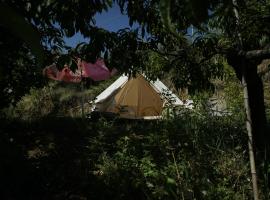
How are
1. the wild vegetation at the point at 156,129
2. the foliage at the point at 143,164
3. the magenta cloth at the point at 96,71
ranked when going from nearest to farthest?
the wild vegetation at the point at 156,129, the foliage at the point at 143,164, the magenta cloth at the point at 96,71

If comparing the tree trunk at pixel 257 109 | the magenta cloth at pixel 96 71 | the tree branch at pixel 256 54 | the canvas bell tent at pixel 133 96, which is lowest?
the tree trunk at pixel 257 109

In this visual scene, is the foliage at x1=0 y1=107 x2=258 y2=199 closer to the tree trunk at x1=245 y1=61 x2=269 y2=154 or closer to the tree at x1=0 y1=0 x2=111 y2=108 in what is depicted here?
the tree trunk at x1=245 y1=61 x2=269 y2=154

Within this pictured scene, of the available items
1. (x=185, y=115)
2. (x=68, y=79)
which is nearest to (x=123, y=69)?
(x=185, y=115)

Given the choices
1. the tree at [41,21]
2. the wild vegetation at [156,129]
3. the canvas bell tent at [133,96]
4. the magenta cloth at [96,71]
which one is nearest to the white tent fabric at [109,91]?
the canvas bell tent at [133,96]

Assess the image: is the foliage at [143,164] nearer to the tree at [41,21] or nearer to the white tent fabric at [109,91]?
the tree at [41,21]

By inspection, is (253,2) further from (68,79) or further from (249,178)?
(68,79)

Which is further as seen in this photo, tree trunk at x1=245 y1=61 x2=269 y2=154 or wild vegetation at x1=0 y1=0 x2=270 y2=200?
tree trunk at x1=245 y1=61 x2=269 y2=154

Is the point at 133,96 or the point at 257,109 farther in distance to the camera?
the point at 133,96

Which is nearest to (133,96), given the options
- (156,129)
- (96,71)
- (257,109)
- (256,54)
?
(96,71)

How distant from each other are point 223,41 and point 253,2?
1.50 feet

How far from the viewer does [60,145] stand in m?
6.93

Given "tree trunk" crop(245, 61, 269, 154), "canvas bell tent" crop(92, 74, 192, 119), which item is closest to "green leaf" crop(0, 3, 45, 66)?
"tree trunk" crop(245, 61, 269, 154)

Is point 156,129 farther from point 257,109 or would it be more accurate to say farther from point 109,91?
point 109,91

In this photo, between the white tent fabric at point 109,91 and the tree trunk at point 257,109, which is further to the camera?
the white tent fabric at point 109,91
